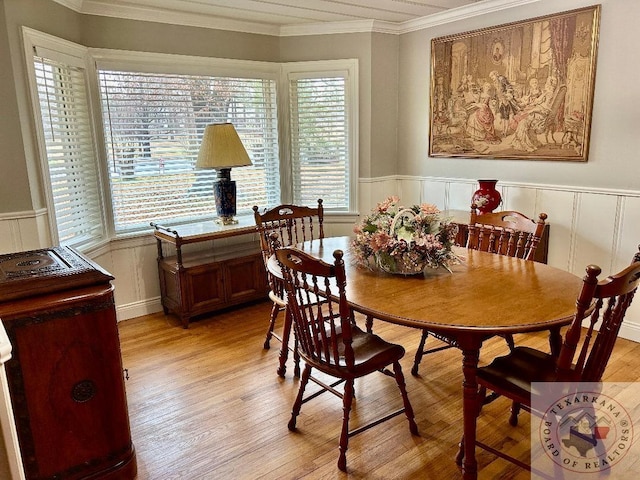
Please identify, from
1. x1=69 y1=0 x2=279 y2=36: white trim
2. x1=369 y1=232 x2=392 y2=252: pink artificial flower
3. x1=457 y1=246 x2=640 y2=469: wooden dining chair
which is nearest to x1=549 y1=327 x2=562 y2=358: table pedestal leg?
x1=457 y1=246 x2=640 y2=469: wooden dining chair

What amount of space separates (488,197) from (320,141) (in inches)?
66.7

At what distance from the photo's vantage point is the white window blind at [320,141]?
14.6 ft

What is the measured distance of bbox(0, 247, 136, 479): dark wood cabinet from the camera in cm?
178

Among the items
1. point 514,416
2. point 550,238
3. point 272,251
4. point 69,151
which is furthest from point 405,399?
point 69,151

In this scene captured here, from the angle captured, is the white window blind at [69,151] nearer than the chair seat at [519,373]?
No

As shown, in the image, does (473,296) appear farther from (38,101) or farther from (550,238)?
(38,101)

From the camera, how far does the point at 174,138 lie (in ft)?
13.1

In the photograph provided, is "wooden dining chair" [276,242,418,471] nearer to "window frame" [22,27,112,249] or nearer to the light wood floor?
the light wood floor

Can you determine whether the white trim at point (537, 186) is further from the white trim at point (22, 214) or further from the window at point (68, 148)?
the white trim at point (22, 214)

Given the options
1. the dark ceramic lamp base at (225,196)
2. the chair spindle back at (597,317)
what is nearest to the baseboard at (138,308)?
the dark ceramic lamp base at (225,196)

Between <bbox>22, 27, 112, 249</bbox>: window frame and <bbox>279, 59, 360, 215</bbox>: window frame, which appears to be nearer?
<bbox>22, 27, 112, 249</bbox>: window frame

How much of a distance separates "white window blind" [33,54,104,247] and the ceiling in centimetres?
51

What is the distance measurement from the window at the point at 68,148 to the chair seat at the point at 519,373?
2794 mm

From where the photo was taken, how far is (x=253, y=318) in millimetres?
3910
